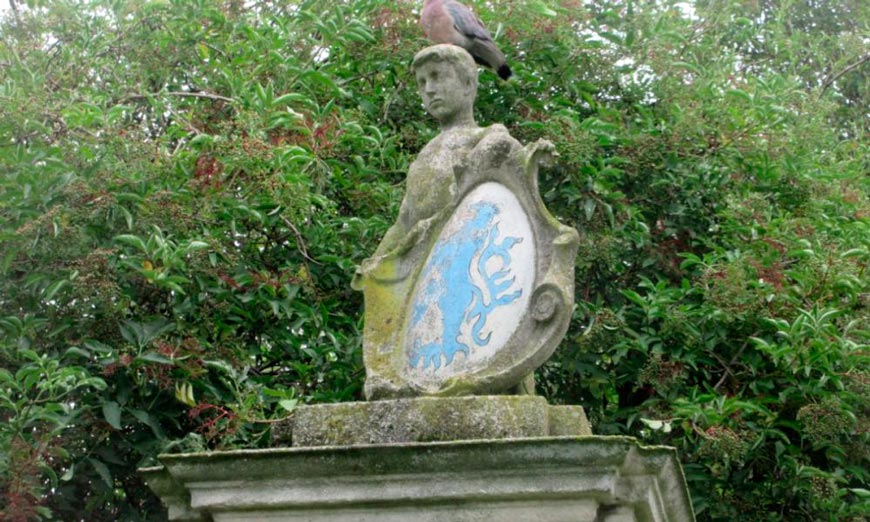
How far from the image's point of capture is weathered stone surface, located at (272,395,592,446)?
14.8ft

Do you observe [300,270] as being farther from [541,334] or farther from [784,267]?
[541,334]

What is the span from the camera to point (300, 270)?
25.9 ft

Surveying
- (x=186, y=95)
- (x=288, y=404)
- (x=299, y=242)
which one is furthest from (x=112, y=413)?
(x=186, y=95)

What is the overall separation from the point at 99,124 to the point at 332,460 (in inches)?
151

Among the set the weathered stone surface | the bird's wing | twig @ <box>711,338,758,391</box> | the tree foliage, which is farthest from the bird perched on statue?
the weathered stone surface

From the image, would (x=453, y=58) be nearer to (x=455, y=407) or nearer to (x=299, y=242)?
(x=455, y=407)

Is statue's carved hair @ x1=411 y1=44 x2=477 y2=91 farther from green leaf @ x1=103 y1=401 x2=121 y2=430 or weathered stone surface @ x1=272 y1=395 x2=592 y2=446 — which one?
green leaf @ x1=103 y1=401 x2=121 y2=430

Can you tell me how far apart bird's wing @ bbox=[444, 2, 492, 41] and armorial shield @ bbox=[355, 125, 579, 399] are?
4.91 feet

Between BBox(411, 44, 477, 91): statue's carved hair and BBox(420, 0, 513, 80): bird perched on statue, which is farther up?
BBox(420, 0, 513, 80): bird perched on statue

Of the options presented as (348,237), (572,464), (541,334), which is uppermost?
(348,237)

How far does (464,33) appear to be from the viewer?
665 centimetres

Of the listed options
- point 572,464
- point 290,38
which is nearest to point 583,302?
point 290,38

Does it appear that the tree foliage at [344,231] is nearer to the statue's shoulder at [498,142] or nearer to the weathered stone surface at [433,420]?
the weathered stone surface at [433,420]

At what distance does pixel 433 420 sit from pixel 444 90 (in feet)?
4.55
